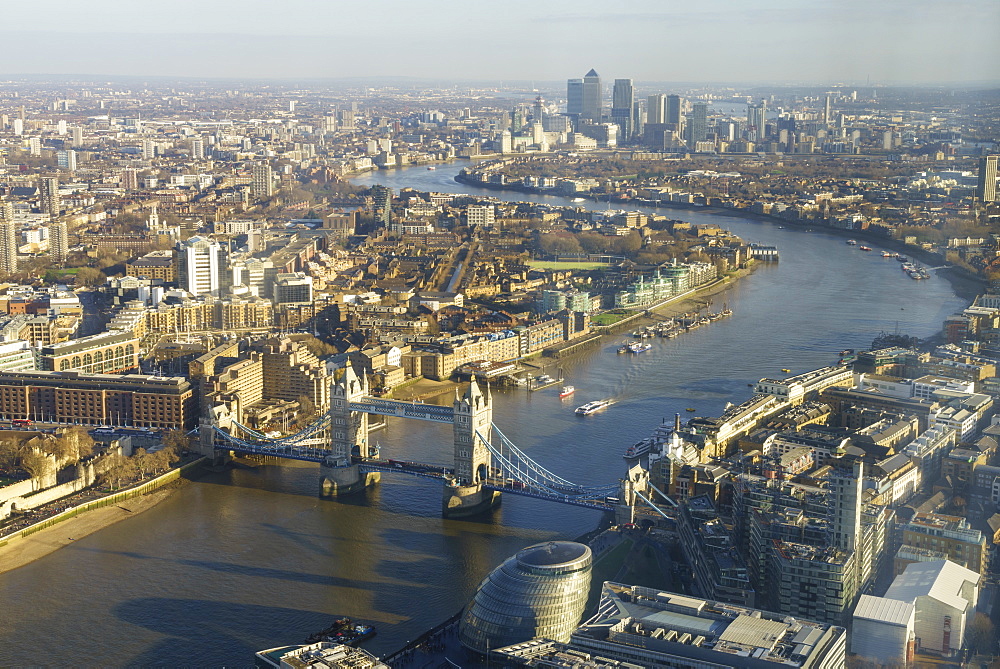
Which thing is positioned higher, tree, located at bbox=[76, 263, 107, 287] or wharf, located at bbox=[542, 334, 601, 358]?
tree, located at bbox=[76, 263, 107, 287]

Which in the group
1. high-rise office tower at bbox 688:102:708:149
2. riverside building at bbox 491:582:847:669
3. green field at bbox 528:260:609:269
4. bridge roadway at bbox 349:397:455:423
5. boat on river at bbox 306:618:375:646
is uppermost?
high-rise office tower at bbox 688:102:708:149

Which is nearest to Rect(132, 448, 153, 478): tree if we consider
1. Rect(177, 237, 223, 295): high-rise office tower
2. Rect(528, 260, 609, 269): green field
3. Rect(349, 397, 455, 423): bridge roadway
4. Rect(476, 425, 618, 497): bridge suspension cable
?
Rect(349, 397, 455, 423): bridge roadway

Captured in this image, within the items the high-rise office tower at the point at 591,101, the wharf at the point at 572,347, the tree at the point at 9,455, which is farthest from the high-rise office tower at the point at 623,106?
the tree at the point at 9,455

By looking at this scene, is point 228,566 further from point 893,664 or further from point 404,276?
point 404,276

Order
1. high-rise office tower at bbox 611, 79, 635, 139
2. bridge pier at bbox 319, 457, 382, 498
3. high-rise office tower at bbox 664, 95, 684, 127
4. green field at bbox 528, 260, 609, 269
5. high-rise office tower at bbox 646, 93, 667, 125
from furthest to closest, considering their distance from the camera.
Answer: high-rise office tower at bbox 611, 79, 635, 139
high-rise office tower at bbox 646, 93, 667, 125
high-rise office tower at bbox 664, 95, 684, 127
green field at bbox 528, 260, 609, 269
bridge pier at bbox 319, 457, 382, 498

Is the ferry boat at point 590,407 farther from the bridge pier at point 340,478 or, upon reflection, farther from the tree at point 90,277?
the tree at point 90,277

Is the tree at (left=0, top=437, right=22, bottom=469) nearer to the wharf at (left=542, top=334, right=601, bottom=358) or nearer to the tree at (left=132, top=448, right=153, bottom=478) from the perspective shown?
the tree at (left=132, top=448, right=153, bottom=478)

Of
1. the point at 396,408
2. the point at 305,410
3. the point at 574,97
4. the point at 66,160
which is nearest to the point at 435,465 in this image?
the point at 396,408
